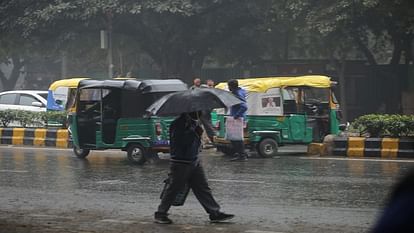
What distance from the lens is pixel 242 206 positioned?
8.98 metres

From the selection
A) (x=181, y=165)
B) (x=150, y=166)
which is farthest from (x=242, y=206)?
(x=150, y=166)

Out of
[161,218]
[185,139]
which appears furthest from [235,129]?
[161,218]

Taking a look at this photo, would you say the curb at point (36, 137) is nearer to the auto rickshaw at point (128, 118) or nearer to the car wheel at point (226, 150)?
the auto rickshaw at point (128, 118)

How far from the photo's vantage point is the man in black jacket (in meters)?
7.79

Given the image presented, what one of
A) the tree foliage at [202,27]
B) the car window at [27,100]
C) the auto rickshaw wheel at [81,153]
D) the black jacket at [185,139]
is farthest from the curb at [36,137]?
the black jacket at [185,139]

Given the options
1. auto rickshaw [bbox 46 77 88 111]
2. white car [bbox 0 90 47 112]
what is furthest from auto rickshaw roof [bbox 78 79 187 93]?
white car [bbox 0 90 47 112]

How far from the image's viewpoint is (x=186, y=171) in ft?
25.5

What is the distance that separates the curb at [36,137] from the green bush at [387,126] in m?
7.85

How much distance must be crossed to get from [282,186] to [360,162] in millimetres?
3882

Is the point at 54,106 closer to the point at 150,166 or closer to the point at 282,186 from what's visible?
the point at 150,166

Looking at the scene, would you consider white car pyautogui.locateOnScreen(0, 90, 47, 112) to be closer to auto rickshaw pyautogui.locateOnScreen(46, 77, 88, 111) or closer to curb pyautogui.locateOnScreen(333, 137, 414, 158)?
auto rickshaw pyautogui.locateOnScreen(46, 77, 88, 111)

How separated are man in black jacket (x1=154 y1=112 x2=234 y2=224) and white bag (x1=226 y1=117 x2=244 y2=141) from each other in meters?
6.65

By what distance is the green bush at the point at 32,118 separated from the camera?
19.8 meters

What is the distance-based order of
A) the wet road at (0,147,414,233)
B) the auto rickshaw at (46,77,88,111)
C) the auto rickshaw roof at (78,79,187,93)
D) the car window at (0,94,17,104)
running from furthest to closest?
the car window at (0,94,17,104) → the auto rickshaw at (46,77,88,111) → the auto rickshaw roof at (78,79,187,93) → the wet road at (0,147,414,233)
